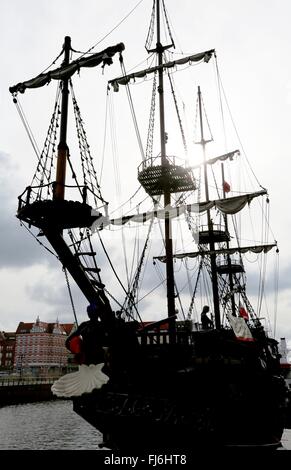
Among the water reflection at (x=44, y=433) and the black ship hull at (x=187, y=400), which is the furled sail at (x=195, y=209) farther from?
the water reflection at (x=44, y=433)

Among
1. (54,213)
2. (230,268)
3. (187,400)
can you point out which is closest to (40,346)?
(230,268)

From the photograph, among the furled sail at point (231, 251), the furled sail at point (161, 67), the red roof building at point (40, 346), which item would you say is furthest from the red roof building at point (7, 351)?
the furled sail at point (161, 67)

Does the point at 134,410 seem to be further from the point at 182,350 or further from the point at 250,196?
the point at 250,196

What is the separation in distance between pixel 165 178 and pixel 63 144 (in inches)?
310

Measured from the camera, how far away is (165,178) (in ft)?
59.2

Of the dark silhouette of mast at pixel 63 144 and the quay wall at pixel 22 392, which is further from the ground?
the dark silhouette of mast at pixel 63 144

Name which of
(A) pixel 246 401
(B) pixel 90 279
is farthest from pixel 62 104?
(A) pixel 246 401

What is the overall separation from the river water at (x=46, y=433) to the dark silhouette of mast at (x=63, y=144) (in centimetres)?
1218

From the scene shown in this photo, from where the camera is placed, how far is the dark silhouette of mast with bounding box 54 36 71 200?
10.4m

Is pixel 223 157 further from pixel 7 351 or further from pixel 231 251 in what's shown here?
pixel 7 351

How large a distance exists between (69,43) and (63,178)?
16.3 feet

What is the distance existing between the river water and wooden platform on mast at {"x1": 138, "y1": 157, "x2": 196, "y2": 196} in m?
12.4

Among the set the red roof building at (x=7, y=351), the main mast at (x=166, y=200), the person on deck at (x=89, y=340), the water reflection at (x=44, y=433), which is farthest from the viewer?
the red roof building at (x=7, y=351)

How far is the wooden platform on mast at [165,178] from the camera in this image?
17906 millimetres
